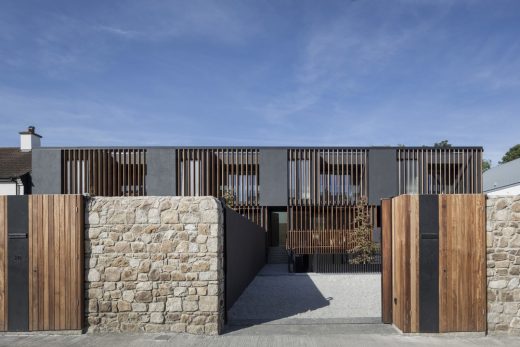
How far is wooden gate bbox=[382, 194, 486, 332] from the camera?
7121 mm

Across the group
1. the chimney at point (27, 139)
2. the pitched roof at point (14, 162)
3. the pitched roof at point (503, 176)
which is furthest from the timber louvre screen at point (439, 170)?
the chimney at point (27, 139)

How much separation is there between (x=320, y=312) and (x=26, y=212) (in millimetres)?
6001

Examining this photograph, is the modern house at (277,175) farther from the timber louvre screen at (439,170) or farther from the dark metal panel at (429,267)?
the dark metal panel at (429,267)

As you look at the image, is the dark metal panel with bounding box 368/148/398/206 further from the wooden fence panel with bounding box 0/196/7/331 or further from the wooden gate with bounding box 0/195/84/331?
the wooden fence panel with bounding box 0/196/7/331

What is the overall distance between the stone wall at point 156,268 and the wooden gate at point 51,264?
0.20 m

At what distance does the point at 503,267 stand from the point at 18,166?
25.1m

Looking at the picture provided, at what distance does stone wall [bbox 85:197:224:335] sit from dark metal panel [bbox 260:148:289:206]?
15.8 m

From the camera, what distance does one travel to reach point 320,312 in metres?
9.25

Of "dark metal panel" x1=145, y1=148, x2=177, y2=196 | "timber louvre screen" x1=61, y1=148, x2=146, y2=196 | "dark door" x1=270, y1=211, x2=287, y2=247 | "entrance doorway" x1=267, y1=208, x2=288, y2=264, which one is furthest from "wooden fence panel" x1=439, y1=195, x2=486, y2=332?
"timber louvre screen" x1=61, y1=148, x2=146, y2=196

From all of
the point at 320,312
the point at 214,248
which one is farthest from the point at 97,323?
the point at 320,312

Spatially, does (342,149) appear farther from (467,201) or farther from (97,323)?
(97,323)

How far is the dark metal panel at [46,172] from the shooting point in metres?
23.0

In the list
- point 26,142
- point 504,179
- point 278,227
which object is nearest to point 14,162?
point 26,142

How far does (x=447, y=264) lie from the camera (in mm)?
7141
